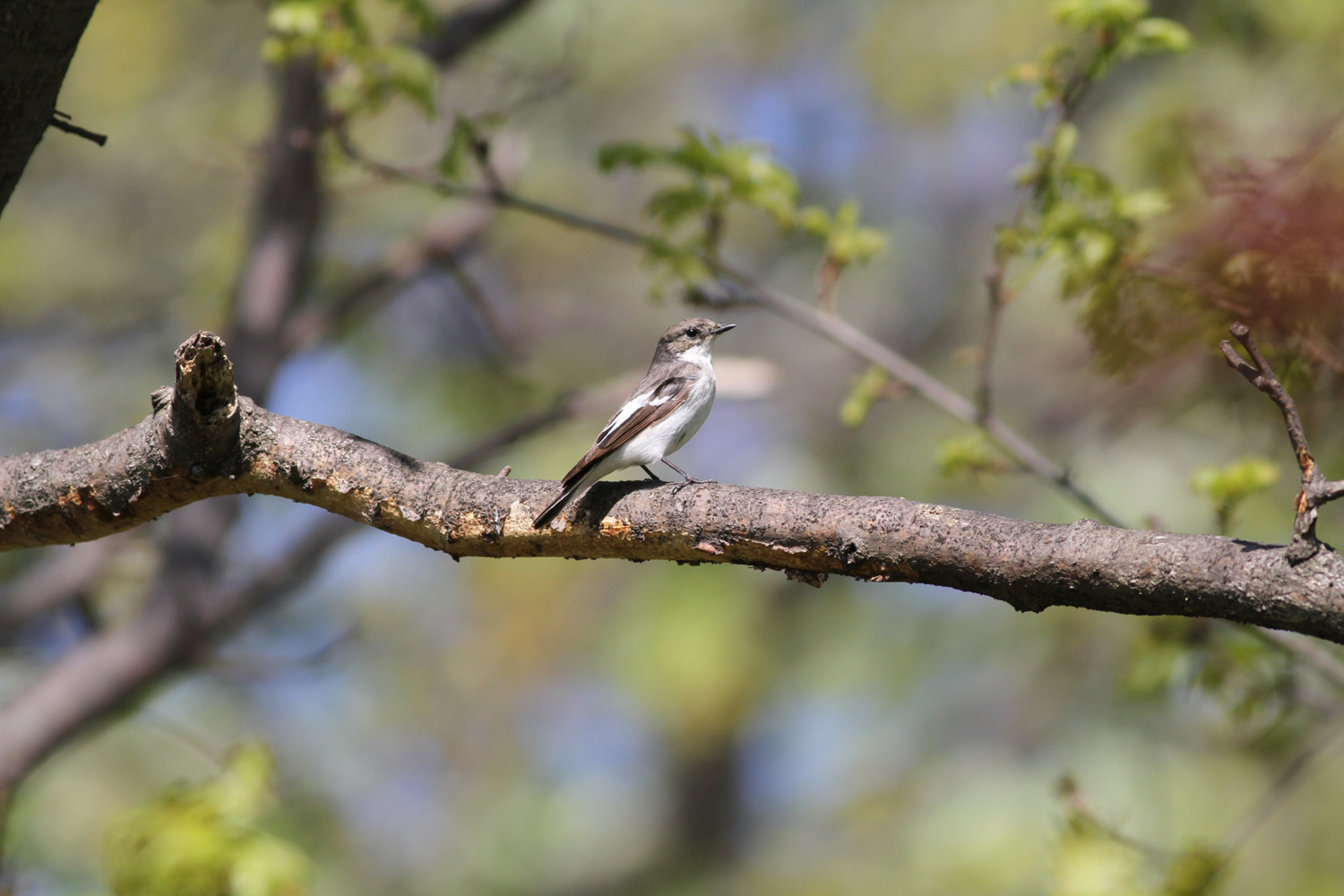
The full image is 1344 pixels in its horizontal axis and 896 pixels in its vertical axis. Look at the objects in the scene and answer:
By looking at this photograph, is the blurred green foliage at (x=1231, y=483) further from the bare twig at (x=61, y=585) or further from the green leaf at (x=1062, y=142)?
the bare twig at (x=61, y=585)

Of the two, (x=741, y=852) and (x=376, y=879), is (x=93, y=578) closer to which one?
(x=376, y=879)

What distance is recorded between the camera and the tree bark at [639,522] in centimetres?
240

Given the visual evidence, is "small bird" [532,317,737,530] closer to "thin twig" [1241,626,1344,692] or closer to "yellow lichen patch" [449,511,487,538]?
"yellow lichen patch" [449,511,487,538]

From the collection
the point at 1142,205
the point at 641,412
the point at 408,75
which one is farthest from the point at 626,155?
the point at 1142,205

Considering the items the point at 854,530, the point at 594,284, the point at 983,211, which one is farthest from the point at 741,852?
the point at 854,530

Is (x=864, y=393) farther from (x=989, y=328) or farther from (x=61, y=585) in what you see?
(x=61, y=585)

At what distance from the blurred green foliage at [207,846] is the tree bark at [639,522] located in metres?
1.32

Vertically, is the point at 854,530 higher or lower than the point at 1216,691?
lower

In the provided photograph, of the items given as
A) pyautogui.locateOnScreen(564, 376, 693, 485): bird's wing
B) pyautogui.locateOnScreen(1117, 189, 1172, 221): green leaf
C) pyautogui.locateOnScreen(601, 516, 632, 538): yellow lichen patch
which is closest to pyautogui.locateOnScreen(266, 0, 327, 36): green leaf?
pyautogui.locateOnScreen(564, 376, 693, 485): bird's wing

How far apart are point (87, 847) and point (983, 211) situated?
11.2 m

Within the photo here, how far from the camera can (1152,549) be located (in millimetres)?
2463

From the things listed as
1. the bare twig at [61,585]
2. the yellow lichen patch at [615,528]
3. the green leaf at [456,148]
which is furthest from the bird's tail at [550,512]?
the bare twig at [61,585]

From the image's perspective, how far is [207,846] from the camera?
14.2 ft

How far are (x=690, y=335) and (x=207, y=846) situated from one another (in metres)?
3.49
